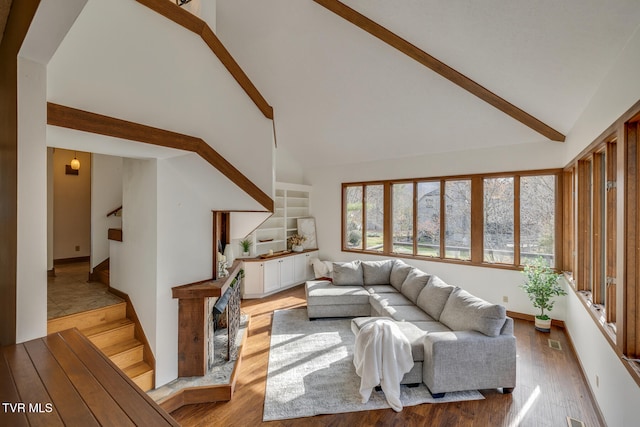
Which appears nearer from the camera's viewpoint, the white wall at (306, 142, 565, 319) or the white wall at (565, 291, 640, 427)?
the white wall at (565, 291, 640, 427)

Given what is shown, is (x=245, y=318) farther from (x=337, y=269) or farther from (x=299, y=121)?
(x=299, y=121)

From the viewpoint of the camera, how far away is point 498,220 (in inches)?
189

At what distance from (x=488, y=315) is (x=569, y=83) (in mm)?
2342

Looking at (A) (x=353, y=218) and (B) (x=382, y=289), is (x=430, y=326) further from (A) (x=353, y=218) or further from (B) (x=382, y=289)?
(A) (x=353, y=218)

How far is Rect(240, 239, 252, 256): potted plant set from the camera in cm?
577

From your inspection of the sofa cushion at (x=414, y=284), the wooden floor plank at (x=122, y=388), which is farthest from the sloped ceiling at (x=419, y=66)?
the wooden floor plank at (x=122, y=388)

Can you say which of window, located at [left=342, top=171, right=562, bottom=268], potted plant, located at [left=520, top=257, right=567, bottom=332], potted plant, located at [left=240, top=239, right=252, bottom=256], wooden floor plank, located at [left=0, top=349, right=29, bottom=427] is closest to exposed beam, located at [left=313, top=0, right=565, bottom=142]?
window, located at [left=342, top=171, right=562, bottom=268]

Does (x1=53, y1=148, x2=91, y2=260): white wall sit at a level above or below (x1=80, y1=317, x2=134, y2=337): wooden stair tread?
above

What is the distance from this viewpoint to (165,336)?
8.99 ft

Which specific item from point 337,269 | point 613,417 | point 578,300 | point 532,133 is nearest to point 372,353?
point 613,417

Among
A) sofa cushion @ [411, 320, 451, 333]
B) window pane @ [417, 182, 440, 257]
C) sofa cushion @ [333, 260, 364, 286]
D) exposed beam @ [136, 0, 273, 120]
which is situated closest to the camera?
exposed beam @ [136, 0, 273, 120]

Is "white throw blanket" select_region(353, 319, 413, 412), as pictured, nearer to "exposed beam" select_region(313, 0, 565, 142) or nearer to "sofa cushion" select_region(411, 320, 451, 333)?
"sofa cushion" select_region(411, 320, 451, 333)

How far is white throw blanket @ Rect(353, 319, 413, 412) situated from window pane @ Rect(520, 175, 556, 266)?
10.4 feet

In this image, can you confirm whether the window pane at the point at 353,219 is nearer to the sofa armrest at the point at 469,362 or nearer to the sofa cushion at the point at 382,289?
the sofa cushion at the point at 382,289
